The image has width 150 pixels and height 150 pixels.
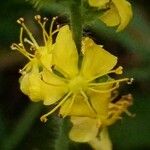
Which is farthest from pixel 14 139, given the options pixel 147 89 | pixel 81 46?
pixel 81 46

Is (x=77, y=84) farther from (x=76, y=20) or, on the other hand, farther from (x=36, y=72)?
(x=76, y=20)

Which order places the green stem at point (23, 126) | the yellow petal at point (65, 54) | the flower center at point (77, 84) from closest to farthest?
the yellow petal at point (65, 54) < the flower center at point (77, 84) < the green stem at point (23, 126)

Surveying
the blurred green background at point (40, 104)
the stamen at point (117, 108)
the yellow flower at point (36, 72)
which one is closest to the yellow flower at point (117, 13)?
the yellow flower at point (36, 72)

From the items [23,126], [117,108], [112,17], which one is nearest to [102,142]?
[117,108]

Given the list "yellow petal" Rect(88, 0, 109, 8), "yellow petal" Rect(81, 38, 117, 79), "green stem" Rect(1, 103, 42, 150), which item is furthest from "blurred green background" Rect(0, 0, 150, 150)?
"yellow petal" Rect(88, 0, 109, 8)

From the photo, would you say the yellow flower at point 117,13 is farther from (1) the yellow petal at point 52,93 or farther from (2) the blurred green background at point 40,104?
(2) the blurred green background at point 40,104

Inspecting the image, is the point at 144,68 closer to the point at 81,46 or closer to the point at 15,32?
the point at 15,32
